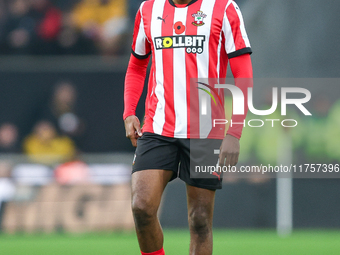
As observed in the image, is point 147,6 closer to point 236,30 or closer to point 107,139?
point 236,30

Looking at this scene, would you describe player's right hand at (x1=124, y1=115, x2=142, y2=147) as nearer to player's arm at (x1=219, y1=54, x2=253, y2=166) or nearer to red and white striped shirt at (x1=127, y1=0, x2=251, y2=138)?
red and white striped shirt at (x1=127, y1=0, x2=251, y2=138)

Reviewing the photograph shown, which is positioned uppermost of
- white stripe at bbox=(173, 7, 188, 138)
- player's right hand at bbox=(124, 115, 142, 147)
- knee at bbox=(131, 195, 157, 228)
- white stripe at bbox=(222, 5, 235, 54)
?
white stripe at bbox=(222, 5, 235, 54)

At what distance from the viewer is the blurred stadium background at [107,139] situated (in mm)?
7559

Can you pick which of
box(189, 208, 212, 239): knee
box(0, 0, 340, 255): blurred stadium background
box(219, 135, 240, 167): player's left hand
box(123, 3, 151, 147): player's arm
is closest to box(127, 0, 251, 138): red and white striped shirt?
box(123, 3, 151, 147): player's arm

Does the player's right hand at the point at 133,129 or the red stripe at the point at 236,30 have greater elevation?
the red stripe at the point at 236,30

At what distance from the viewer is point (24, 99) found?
853cm

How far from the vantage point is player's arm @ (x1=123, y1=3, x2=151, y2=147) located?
3748 mm

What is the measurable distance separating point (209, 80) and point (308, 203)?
4582 mm

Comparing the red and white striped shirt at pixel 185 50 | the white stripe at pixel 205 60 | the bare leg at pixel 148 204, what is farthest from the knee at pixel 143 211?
the white stripe at pixel 205 60

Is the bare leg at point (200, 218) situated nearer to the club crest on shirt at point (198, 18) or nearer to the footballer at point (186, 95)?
the footballer at point (186, 95)

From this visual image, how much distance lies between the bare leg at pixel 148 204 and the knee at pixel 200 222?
0.22m

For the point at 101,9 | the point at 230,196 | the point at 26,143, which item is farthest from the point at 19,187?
the point at 101,9

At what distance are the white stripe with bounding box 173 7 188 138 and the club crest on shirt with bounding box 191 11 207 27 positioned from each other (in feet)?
0.21

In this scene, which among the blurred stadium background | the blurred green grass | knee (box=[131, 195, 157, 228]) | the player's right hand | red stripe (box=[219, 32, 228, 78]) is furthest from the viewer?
the blurred stadium background
